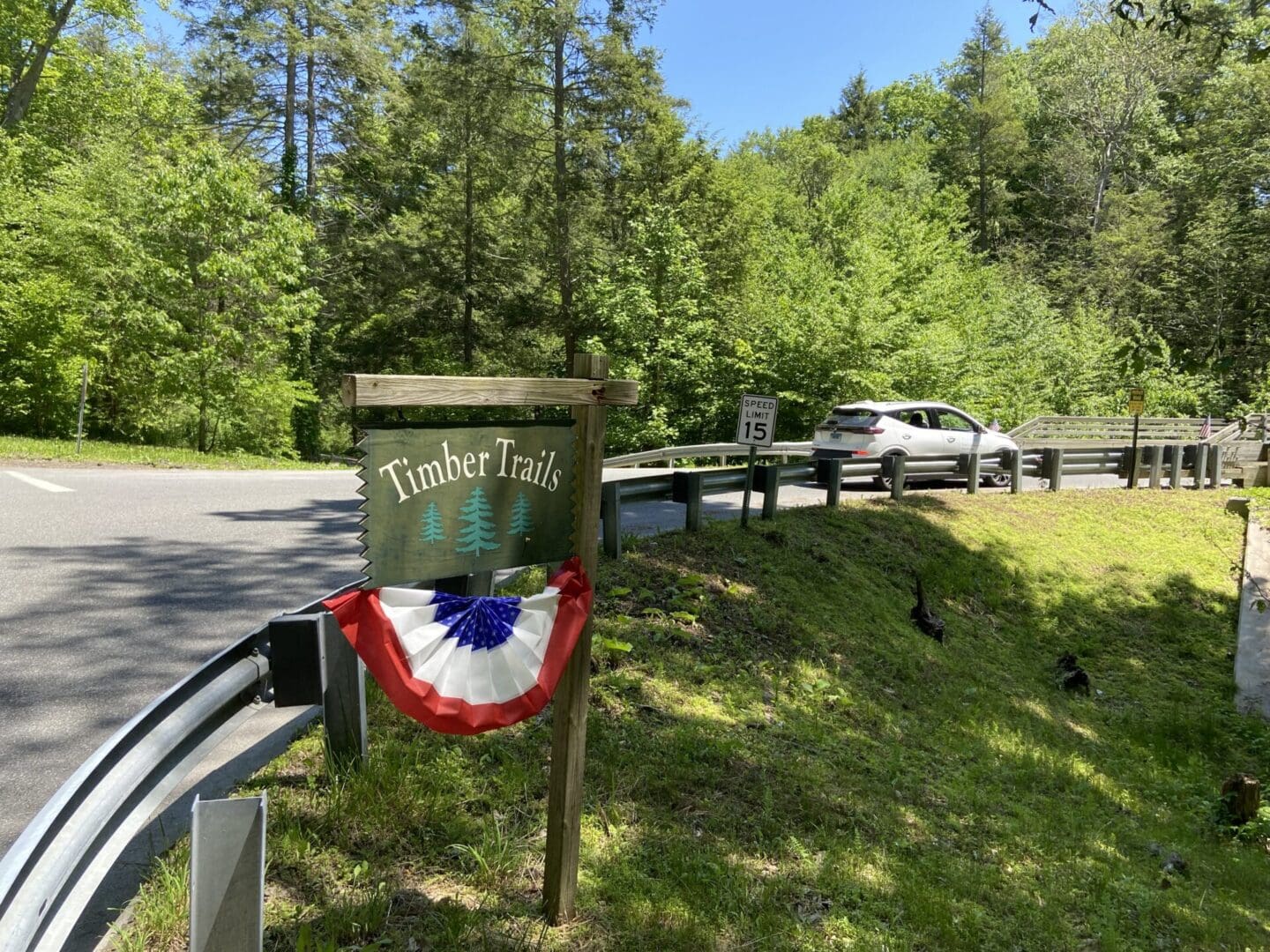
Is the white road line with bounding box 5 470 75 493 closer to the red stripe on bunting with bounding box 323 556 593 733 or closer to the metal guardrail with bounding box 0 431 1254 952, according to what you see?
the metal guardrail with bounding box 0 431 1254 952

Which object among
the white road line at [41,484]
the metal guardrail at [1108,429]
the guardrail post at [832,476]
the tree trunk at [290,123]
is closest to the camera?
the white road line at [41,484]

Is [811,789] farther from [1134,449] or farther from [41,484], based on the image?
[1134,449]

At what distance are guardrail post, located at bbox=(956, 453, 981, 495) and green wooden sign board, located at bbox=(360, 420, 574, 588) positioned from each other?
1244 centimetres

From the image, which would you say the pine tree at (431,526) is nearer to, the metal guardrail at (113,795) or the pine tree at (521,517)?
the pine tree at (521,517)

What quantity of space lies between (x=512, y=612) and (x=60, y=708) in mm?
3038

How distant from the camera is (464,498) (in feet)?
10.0

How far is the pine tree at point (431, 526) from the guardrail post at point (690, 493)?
19.1ft

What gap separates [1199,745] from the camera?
862 cm

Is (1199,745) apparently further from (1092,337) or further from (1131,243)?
(1131,243)

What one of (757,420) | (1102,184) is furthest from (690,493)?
(1102,184)

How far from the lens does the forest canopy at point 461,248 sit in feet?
70.1

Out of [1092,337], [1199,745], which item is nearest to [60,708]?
[1199,745]

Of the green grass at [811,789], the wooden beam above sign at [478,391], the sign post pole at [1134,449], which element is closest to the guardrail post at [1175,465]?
the sign post pole at [1134,449]

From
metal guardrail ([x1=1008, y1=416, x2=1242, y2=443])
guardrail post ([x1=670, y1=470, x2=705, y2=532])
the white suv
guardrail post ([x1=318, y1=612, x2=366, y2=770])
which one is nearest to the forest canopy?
metal guardrail ([x1=1008, y1=416, x2=1242, y2=443])
